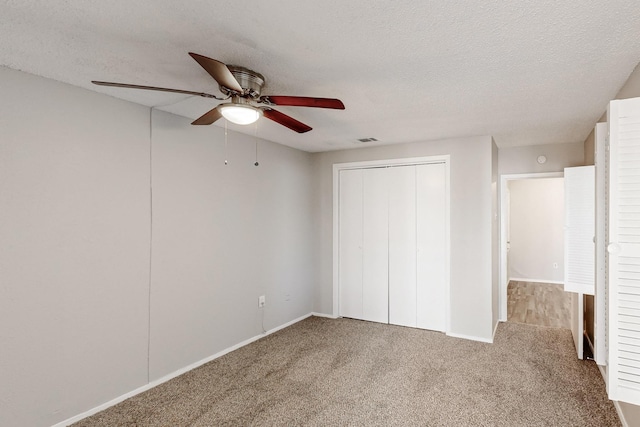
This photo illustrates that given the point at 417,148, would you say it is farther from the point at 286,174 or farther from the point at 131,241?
the point at 131,241

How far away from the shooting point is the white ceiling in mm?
1537

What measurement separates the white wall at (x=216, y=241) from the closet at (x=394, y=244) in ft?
2.54

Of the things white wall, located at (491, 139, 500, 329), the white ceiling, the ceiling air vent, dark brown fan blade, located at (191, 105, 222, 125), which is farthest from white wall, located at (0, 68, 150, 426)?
white wall, located at (491, 139, 500, 329)

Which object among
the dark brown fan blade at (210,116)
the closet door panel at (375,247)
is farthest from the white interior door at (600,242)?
the closet door panel at (375,247)

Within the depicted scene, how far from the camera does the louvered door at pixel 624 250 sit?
162cm

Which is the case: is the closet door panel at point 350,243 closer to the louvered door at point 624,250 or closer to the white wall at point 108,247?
the white wall at point 108,247

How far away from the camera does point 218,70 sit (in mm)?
1617

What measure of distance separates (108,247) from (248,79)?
5.69ft

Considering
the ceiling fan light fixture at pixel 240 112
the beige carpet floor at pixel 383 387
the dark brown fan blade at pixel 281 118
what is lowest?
the beige carpet floor at pixel 383 387

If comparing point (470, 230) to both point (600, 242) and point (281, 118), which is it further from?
point (281, 118)

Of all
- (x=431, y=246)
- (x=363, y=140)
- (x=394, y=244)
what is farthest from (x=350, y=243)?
(x=363, y=140)

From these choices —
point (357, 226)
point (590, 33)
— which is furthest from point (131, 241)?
point (590, 33)

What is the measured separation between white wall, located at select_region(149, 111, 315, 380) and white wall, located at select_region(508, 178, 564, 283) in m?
5.36

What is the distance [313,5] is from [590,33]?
1449 mm
